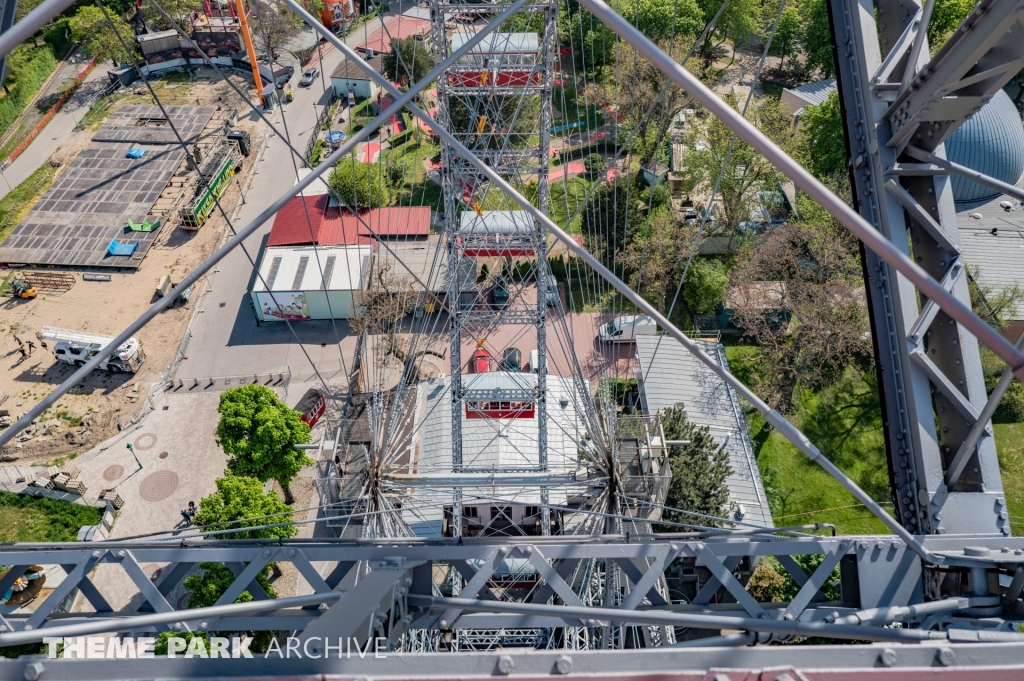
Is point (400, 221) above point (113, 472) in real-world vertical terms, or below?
above

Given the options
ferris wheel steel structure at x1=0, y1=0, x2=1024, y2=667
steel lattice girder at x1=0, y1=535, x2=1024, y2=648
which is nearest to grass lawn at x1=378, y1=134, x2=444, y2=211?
ferris wheel steel structure at x1=0, y1=0, x2=1024, y2=667

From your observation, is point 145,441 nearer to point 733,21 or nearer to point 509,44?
point 509,44

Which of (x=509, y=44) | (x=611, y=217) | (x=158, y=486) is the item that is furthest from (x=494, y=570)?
(x=611, y=217)

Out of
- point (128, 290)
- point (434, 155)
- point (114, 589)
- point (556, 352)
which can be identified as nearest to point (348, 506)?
point (114, 589)

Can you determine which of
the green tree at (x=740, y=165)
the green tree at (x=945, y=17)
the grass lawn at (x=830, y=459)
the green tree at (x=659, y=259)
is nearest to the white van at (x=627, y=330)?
the green tree at (x=659, y=259)

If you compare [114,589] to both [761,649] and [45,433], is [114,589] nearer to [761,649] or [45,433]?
[45,433]

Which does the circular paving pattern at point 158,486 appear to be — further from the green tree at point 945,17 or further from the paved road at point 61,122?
the green tree at point 945,17
